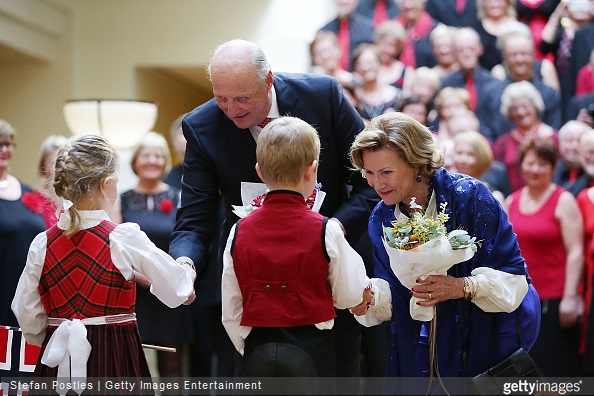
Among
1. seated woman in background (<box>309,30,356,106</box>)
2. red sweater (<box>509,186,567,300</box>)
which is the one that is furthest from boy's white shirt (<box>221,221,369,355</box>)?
seated woman in background (<box>309,30,356,106</box>)

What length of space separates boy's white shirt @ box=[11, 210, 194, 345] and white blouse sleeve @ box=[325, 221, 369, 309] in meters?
0.56

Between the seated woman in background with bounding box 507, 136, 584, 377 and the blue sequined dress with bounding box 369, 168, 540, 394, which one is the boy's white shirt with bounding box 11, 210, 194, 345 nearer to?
the blue sequined dress with bounding box 369, 168, 540, 394

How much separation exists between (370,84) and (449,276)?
15.6 ft

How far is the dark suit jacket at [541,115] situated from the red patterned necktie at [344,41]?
1.70m

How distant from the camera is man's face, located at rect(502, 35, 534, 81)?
7.60 m

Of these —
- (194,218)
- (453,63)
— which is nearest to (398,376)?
(194,218)

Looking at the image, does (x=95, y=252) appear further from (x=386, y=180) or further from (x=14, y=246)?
(x=14, y=246)

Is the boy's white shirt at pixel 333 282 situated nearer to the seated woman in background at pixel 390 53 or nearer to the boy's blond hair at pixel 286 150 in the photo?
the boy's blond hair at pixel 286 150

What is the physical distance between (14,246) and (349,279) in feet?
9.11

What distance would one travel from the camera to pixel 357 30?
29.5ft

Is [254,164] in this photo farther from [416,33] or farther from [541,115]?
[416,33]

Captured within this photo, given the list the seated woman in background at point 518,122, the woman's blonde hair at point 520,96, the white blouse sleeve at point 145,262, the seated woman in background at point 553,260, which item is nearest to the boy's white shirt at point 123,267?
the white blouse sleeve at point 145,262

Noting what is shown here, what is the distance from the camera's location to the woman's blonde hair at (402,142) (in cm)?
339

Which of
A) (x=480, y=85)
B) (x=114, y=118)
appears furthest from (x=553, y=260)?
(x=114, y=118)
